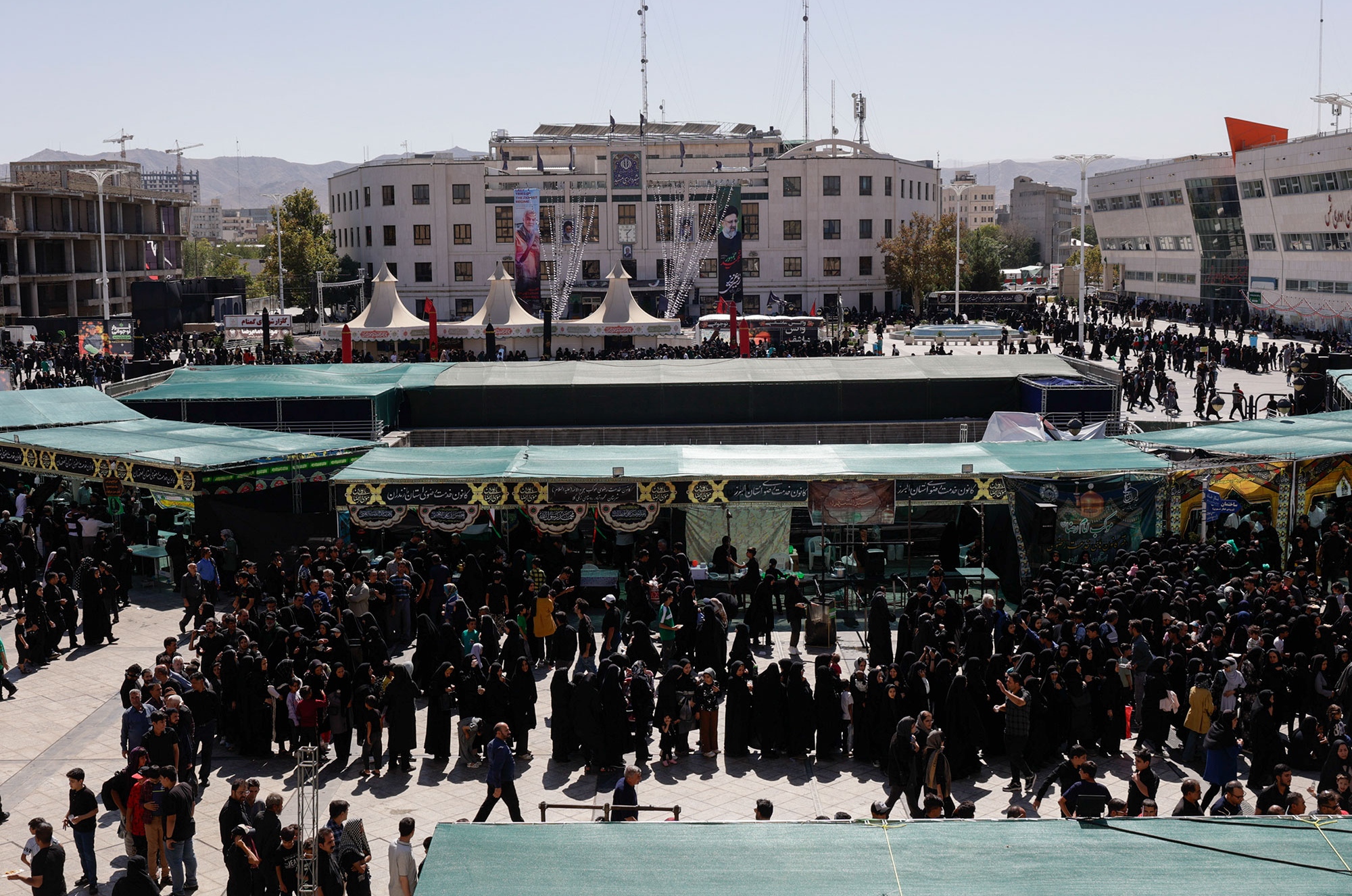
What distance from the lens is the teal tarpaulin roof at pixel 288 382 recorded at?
2561cm

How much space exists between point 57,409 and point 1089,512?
1762cm

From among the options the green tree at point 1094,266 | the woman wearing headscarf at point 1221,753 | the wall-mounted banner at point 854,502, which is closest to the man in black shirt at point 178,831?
the woman wearing headscarf at point 1221,753

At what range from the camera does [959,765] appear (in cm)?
1159

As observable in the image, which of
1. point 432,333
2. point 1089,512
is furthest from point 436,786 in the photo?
point 432,333

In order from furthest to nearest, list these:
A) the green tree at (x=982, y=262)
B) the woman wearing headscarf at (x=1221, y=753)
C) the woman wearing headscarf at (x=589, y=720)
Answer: the green tree at (x=982, y=262)
the woman wearing headscarf at (x=589, y=720)
the woman wearing headscarf at (x=1221, y=753)

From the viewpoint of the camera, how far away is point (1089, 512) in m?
17.8

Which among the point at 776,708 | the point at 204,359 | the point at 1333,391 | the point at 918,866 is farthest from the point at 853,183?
the point at 918,866

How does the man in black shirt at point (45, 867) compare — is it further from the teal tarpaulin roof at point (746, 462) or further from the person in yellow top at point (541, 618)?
the teal tarpaulin roof at point (746, 462)

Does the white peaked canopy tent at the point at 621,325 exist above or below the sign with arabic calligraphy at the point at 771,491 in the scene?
above

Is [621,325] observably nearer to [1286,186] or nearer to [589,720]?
[589,720]

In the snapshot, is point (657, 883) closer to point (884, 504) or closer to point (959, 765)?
point (959, 765)

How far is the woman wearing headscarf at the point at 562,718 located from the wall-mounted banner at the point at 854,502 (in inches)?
260

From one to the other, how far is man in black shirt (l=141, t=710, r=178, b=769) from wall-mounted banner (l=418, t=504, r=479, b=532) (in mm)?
8134

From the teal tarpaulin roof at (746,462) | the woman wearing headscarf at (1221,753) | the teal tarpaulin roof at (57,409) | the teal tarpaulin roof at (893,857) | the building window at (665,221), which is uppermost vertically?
the building window at (665,221)
